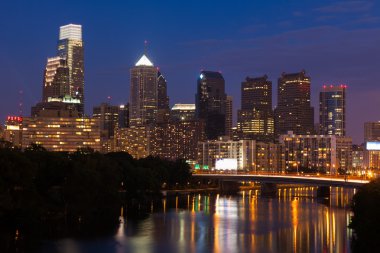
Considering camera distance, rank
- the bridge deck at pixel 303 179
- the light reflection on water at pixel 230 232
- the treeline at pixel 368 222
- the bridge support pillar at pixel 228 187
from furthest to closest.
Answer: the bridge support pillar at pixel 228 187, the bridge deck at pixel 303 179, the light reflection on water at pixel 230 232, the treeline at pixel 368 222

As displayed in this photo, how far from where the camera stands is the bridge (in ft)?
352

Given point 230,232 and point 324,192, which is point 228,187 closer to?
point 324,192

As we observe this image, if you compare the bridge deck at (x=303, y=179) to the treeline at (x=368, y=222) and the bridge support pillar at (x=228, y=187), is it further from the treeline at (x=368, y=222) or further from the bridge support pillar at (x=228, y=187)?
the treeline at (x=368, y=222)

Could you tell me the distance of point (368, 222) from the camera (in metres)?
56.6

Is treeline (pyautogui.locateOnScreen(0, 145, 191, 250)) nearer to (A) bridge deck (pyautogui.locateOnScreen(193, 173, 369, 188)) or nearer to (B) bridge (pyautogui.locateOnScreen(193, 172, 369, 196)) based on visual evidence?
(A) bridge deck (pyautogui.locateOnScreen(193, 173, 369, 188))

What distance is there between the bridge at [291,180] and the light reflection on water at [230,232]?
10.7 metres

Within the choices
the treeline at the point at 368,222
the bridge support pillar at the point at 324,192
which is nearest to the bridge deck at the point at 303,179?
the bridge support pillar at the point at 324,192

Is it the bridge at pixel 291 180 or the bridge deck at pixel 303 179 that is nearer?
the bridge deck at pixel 303 179

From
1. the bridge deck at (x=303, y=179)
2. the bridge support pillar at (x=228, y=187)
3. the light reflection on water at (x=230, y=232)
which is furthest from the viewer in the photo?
the bridge support pillar at (x=228, y=187)

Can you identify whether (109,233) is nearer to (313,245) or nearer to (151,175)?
(313,245)

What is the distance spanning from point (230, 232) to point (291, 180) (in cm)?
5545

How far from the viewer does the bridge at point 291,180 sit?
10731 cm

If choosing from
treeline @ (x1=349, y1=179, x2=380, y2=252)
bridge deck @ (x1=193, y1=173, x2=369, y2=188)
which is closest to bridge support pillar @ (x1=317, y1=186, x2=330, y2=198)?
bridge deck @ (x1=193, y1=173, x2=369, y2=188)

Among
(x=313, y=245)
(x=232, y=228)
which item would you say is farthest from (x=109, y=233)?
(x=313, y=245)
